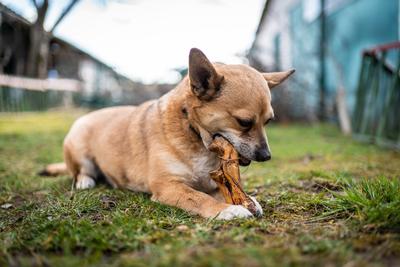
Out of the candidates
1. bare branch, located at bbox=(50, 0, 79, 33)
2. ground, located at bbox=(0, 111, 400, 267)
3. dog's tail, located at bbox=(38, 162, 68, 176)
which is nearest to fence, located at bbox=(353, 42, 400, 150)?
ground, located at bbox=(0, 111, 400, 267)

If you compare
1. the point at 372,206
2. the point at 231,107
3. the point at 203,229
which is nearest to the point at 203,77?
the point at 231,107

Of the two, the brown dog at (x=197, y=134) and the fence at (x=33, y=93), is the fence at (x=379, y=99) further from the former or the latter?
the fence at (x=33, y=93)

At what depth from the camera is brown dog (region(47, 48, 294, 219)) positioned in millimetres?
3234

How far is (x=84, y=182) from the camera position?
4.43 meters

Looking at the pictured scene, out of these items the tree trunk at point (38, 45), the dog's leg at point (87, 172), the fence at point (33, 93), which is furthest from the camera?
the tree trunk at point (38, 45)

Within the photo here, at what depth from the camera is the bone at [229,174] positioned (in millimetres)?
3078

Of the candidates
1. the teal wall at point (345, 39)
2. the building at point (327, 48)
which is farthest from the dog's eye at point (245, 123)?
the teal wall at point (345, 39)

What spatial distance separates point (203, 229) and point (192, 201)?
692mm

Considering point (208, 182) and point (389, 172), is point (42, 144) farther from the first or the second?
point (389, 172)

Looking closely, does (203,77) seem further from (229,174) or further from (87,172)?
(87,172)

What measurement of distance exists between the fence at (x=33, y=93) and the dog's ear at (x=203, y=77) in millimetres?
14059

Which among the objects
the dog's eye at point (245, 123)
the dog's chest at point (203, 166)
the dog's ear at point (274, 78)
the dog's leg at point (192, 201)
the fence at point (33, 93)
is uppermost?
the dog's ear at point (274, 78)

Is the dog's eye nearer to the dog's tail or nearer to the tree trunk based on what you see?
the dog's tail

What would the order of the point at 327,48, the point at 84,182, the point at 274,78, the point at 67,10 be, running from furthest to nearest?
the point at 67,10, the point at 327,48, the point at 84,182, the point at 274,78
